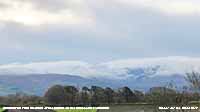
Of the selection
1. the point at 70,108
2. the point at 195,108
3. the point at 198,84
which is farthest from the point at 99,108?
the point at 198,84

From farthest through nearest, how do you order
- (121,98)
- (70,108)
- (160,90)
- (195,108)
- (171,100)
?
(160,90), (121,98), (171,100), (195,108), (70,108)

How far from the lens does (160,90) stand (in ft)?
218

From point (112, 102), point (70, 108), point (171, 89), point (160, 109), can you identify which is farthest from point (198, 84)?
point (70, 108)

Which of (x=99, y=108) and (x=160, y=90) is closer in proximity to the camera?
(x=99, y=108)

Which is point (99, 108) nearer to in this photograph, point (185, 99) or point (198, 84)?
point (185, 99)

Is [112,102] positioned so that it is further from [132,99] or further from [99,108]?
[99,108]

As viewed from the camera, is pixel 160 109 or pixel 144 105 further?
pixel 144 105

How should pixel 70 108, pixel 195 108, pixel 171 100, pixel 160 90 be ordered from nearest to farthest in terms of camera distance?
pixel 70 108, pixel 195 108, pixel 171 100, pixel 160 90

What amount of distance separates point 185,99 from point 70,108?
14.8 metres

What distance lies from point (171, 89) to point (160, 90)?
5.29 feet

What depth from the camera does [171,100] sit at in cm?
5731

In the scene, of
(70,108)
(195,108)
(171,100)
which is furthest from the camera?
(171,100)

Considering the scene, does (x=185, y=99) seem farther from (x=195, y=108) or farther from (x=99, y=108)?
(x=99, y=108)

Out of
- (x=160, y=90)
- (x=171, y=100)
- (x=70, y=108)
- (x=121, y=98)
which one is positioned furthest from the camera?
(x=160, y=90)
